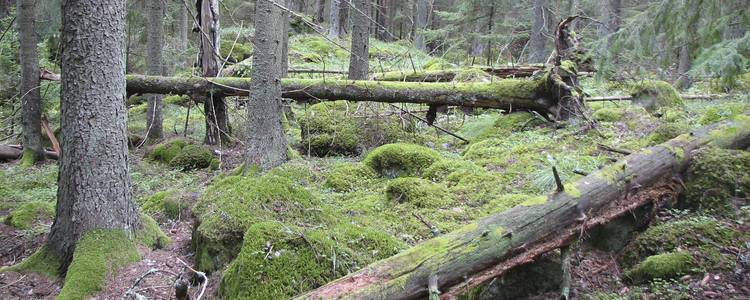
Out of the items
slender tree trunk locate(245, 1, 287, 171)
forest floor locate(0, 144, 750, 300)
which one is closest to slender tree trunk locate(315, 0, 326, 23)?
slender tree trunk locate(245, 1, 287, 171)

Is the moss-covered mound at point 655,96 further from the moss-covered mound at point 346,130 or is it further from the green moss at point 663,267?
the green moss at point 663,267

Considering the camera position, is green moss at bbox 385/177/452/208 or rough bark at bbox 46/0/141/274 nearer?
rough bark at bbox 46/0/141/274

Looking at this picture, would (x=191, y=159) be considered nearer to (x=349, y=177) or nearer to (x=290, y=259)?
(x=349, y=177)

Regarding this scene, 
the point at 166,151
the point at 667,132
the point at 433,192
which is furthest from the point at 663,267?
the point at 166,151

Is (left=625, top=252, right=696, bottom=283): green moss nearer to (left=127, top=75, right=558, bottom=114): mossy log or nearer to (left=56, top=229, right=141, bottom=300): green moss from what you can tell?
(left=56, top=229, right=141, bottom=300): green moss

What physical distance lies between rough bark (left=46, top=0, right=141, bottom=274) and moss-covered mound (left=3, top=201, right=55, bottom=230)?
169cm

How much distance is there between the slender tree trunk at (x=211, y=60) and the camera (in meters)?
9.15

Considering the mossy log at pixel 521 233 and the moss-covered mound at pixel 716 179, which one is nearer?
the mossy log at pixel 521 233

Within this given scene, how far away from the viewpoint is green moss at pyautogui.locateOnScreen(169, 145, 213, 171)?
29.7 ft

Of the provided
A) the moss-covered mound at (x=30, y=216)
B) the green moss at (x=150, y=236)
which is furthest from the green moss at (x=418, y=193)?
the moss-covered mound at (x=30, y=216)

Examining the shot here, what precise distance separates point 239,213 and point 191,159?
565 cm

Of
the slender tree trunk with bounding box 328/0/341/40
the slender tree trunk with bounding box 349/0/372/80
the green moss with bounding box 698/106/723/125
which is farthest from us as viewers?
the slender tree trunk with bounding box 328/0/341/40

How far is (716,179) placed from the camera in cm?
437

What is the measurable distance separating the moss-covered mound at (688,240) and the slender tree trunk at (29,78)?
415 inches
